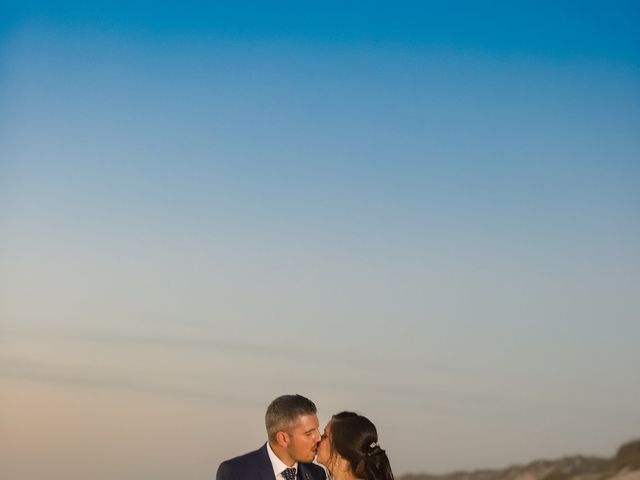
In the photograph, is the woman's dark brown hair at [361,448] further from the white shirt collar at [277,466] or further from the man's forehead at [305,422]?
the white shirt collar at [277,466]

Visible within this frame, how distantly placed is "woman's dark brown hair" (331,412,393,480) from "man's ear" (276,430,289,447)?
0.41 meters

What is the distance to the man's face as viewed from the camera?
4910 millimetres

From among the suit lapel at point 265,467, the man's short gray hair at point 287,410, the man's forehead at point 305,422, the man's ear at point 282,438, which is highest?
the man's short gray hair at point 287,410

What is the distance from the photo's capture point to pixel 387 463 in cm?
448

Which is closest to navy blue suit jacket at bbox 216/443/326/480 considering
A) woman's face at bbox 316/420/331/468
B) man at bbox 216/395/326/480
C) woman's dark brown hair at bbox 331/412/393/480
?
man at bbox 216/395/326/480

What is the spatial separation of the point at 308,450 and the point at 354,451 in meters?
0.50

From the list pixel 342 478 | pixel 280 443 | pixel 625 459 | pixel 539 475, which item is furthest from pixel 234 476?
pixel 625 459

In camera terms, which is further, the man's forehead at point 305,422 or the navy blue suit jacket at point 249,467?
the navy blue suit jacket at point 249,467

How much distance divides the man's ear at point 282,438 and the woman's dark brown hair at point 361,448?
0.41 meters

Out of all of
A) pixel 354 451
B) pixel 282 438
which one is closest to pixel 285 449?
pixel 282 438

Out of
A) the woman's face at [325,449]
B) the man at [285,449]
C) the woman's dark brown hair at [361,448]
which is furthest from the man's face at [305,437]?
the woman's dark brown hair at [361,448]

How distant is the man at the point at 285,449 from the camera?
4914mm

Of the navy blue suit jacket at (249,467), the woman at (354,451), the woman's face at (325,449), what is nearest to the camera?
the woman at (354,451)

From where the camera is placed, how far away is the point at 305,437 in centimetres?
491
